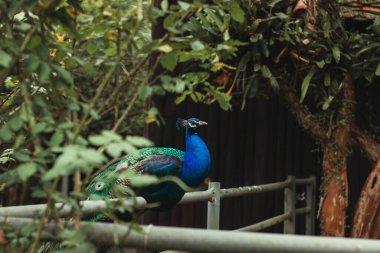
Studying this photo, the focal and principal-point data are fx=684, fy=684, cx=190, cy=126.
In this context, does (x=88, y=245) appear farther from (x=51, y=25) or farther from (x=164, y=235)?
(x=51, y=25)

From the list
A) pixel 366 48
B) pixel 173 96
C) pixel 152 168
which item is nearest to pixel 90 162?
pixel 152 168

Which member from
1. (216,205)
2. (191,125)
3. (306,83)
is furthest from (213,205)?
(306,83)

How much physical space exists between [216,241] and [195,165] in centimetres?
183

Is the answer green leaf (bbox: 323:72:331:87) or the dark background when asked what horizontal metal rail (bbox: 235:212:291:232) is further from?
green leaf (bbox: 323:72:331:87)

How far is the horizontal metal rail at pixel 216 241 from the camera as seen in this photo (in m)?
1.33

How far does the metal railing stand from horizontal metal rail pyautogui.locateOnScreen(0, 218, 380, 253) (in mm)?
66

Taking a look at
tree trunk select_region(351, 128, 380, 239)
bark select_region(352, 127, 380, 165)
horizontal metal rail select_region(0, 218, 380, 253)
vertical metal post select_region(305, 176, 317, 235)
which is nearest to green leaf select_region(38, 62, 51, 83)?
horizontal metal rail select_region(0, 218, 380, 253)

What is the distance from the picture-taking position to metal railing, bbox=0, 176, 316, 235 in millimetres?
1798

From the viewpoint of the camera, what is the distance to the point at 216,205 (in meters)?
3.70

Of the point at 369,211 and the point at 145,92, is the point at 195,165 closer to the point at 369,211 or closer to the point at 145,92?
the point at 145,92

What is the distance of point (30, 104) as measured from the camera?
1.46m

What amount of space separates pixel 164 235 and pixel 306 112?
3864 millimetres

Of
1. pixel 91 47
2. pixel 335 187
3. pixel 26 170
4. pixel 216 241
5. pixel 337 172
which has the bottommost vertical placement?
pixel 335 187

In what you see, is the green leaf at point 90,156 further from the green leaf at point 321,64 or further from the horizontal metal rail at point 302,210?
the horizontal metal rail at point 302,210
